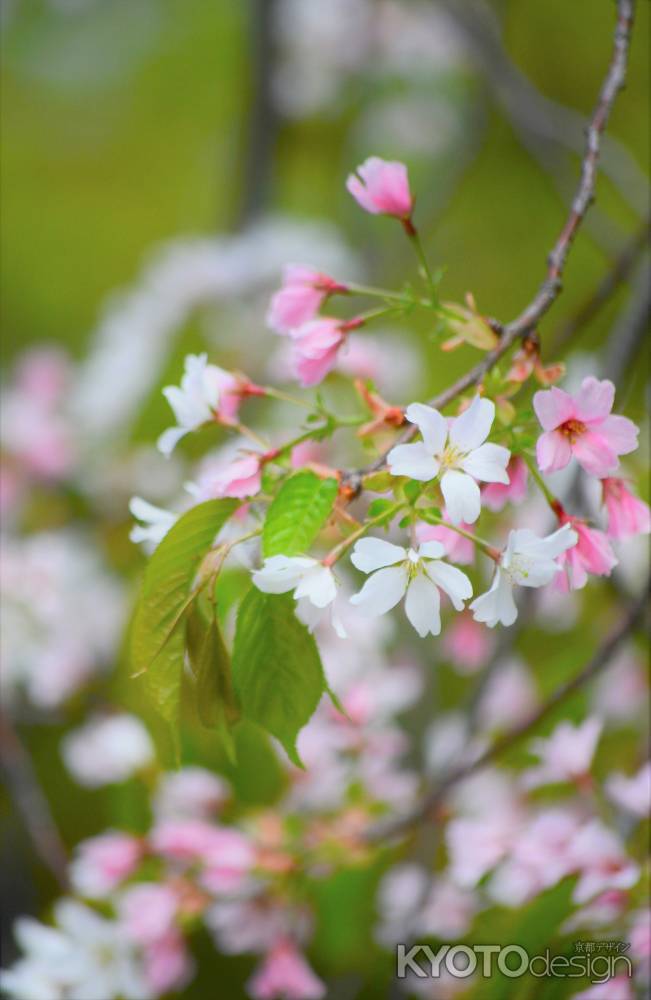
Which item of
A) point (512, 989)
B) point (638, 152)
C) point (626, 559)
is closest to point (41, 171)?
point (638, 152)

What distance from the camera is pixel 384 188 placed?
54 centimetres

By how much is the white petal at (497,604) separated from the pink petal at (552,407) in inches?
3.0

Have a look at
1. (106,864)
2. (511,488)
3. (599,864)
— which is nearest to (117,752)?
(106,864)

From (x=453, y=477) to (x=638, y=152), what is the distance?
1366 millimetres

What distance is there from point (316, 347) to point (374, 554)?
0.51ft

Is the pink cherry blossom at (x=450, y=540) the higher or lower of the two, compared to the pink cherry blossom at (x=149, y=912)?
higher

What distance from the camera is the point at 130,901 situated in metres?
0.85

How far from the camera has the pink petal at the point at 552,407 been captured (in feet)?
1.44

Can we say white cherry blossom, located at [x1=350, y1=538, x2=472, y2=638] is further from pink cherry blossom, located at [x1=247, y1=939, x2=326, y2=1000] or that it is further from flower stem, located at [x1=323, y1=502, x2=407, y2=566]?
pink cherry blossom, located at [x1=247, y1=939, x2=326, y2=1000]

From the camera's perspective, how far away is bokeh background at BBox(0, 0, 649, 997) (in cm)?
133

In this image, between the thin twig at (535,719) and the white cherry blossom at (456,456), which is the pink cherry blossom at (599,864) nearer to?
the thin twig at (535,719)

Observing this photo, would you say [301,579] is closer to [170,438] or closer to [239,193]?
[170,438]

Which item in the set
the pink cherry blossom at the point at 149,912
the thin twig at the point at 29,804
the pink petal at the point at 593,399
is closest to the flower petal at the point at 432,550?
the pink petal at the point at 593,399

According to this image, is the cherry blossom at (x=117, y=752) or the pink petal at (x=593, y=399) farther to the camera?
the cherry blossom at (x=117, y=752)
